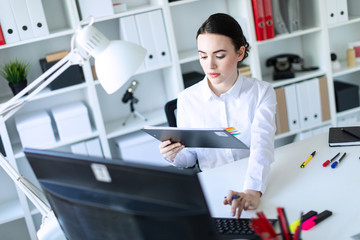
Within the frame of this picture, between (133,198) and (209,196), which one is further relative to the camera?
(209,196)

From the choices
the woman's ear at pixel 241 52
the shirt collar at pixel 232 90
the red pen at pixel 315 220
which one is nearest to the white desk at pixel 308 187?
the red pen at pixel 315 220

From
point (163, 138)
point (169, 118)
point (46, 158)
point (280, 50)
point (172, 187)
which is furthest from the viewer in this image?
point (280, 50)

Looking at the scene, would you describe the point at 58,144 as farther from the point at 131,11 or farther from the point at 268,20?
the point at 268,20

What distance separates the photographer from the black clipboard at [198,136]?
60.9 inches

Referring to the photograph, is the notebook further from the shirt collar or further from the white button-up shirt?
the shirt collar

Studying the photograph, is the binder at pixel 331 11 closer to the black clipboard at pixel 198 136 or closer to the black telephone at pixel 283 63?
the black telephone at pixel 283 63

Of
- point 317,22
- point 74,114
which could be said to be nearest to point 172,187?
point 74,114

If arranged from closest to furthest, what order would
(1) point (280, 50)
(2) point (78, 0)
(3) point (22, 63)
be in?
(2) point (78, 0) → (3) point (22, 63) → (1) point (280, 50)

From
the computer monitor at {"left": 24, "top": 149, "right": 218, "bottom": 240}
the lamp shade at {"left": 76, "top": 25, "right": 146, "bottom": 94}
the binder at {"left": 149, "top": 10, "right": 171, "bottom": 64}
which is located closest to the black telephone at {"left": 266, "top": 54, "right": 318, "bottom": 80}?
the binder at {"left": 149, "top": 10, "right": 171, "bottom": 64}

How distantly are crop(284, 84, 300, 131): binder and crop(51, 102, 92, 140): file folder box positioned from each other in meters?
1.47

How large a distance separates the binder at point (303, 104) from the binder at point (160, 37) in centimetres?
104

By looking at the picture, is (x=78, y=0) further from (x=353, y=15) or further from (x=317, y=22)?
(x=353, y=15)

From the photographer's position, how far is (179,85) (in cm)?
303

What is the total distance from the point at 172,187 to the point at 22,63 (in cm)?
245
